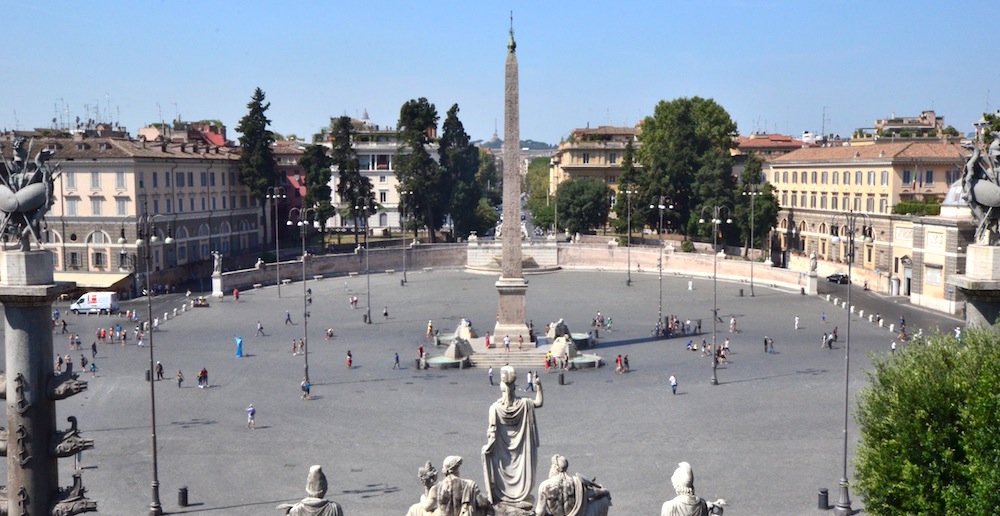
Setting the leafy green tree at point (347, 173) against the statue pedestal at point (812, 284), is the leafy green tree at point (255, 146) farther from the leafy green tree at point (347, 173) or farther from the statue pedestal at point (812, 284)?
the statue pedestal at point (812, 284)

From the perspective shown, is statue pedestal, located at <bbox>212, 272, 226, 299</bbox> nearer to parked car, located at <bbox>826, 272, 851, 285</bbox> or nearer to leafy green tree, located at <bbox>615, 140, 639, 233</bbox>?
leafy green tree, located at <bbox>615, 140, 639, 233</bbox>

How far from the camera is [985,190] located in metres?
13.6

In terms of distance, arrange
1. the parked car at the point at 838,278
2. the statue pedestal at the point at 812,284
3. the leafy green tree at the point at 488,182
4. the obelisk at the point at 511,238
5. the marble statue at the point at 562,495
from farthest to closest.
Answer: the leafy green tree at the point at 488,182 < the parked car at the point at 838,278 < the statue pedestal at the point at 812,284 < the obelisk at the point at 511,238 < the marble statue at the point at 562,495

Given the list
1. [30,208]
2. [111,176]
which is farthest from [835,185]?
[30,208]

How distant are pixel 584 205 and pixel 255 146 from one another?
2778 cm

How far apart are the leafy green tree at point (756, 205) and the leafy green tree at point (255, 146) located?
33.0 metres

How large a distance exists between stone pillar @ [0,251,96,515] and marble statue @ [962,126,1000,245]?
1153 cm

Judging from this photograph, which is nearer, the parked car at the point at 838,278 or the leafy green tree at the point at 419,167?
the parked car at the point at 838,278

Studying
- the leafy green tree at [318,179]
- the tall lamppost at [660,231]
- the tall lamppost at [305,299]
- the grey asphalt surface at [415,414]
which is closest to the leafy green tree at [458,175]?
the leafy green tree at [318,179]

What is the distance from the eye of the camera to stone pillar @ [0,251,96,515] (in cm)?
1126

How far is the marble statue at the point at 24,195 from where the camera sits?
11805mm

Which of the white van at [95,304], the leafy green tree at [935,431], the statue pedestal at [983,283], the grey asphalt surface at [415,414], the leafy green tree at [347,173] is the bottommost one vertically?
the grey asphalt surface at [415,414]

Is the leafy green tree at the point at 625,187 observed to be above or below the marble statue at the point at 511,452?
above

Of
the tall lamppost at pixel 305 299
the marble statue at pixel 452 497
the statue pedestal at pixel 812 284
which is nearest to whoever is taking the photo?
the marble statue at pixel 452 497
